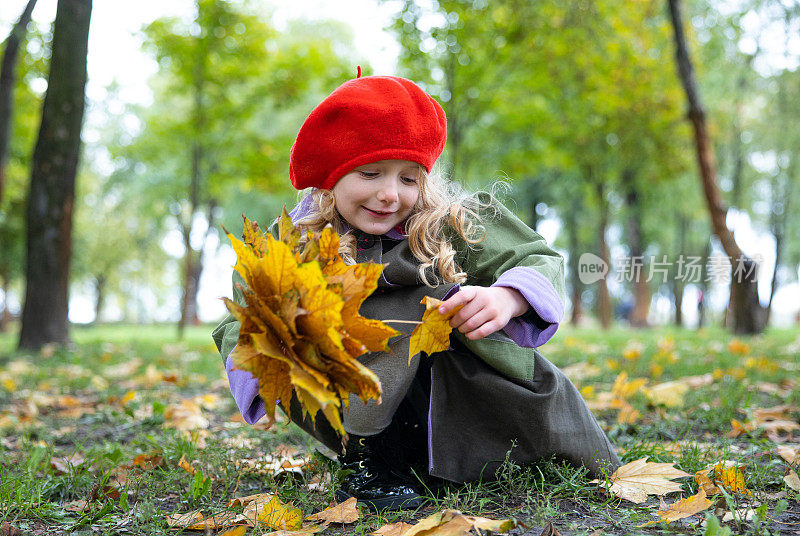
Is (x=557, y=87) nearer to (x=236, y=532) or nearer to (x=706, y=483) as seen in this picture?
(x=706, y=483)

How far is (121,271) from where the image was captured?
32.7 metres

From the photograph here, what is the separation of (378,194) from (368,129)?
18cm

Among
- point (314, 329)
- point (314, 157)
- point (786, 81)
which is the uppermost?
point (786, 81)

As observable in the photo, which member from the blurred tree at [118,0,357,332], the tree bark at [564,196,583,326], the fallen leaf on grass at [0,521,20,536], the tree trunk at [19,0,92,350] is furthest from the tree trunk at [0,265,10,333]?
the fallen leaf on grass at [0,521,20,536]

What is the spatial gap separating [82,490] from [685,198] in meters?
16.5

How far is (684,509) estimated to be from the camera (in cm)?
152

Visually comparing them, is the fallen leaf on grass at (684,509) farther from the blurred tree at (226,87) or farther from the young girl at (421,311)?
the blurred tree at (226,87)

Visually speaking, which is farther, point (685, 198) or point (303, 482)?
point (685, 198)

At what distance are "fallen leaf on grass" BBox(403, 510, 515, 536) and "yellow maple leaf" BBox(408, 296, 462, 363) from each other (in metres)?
0.35

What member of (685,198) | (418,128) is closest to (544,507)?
(418,128)

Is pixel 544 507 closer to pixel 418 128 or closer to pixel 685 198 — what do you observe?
pixel 418 128

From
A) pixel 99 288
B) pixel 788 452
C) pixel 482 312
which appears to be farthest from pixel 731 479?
pixel 99 288

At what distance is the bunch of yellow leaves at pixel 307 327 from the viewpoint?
1275 mm

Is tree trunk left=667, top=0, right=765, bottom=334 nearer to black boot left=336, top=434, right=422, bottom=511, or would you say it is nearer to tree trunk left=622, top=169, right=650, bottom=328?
tree trunk left=622, top=169, right=650, bottom=328
